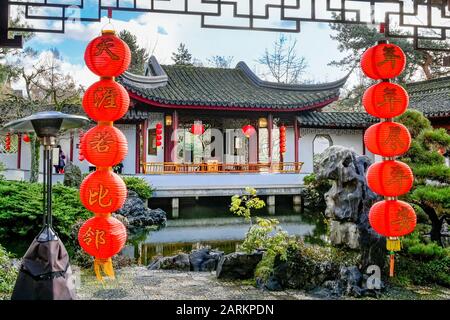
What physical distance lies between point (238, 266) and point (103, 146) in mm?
3324

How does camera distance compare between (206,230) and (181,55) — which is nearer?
(206,230)

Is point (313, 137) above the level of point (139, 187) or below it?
above

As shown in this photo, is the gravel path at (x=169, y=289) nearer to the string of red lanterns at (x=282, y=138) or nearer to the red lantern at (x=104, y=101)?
the red lantern at (x=104, y=101)

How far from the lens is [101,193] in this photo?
2.65m

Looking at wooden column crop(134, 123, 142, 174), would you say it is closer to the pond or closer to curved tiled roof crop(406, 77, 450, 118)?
the pond

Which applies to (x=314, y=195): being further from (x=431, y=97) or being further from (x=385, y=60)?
(x=385, y=60)

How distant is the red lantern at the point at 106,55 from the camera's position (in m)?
2.71

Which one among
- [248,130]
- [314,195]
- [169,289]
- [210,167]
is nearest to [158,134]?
[210,167]

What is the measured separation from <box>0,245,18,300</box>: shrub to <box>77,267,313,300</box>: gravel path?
0.70 metres

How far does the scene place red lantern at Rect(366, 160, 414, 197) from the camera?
2959 millimetres

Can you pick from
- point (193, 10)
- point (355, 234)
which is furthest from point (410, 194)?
point (193, 10)

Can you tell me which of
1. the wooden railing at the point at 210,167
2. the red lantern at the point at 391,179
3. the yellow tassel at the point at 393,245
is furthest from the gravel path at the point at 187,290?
the wooden railing at the point at 210,167

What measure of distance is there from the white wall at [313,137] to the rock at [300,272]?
1241 centimetres

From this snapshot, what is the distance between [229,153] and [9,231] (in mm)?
10324
